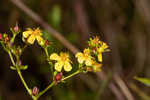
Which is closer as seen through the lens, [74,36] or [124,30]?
[74,36]

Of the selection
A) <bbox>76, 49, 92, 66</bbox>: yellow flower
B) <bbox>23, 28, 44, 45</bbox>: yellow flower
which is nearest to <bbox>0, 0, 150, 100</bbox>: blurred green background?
<bbox>23, 28, 44, 45</bbox>: yellow flower

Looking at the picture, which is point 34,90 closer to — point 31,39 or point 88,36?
point 31,39

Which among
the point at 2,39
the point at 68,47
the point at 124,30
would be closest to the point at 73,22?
the point at 124,30

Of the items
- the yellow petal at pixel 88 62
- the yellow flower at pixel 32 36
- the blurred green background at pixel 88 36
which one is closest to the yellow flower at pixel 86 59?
the yellow petal at pixel 88 62

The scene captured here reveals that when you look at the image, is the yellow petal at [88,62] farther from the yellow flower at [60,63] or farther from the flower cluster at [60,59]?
the yellow flower at [60,63]

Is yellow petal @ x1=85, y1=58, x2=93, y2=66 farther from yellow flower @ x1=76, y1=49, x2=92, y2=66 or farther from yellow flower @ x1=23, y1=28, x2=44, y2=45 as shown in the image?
yellow flower @ x1=23, y1=28, x2=44, y2=45

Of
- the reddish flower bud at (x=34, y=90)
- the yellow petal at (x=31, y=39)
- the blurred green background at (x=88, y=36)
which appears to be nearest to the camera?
the reddish flower bud at (x=34, y=90)

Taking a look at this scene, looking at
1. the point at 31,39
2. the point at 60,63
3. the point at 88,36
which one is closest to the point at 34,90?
the point at 60,63

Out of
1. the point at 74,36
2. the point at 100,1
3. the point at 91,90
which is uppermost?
the point at 100,1

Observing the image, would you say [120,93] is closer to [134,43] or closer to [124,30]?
[134,43]
